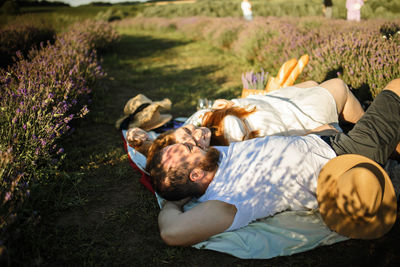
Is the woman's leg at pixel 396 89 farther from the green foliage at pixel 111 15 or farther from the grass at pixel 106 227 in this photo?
the green foliage at pixel 111 15

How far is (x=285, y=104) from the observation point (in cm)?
288

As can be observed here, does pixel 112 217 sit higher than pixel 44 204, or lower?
lower

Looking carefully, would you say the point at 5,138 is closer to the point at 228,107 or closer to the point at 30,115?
the point at 30,115

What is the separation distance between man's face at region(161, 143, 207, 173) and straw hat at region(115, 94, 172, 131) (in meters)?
1.57

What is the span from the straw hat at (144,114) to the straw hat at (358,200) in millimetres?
2423

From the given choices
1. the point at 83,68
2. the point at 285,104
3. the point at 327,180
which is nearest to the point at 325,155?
the point at 327,180

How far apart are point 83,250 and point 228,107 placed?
1908 mm

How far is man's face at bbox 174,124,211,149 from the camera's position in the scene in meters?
→ 2.40

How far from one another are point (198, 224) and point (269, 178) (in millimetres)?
624

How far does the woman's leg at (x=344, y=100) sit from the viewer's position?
2842 millimetres

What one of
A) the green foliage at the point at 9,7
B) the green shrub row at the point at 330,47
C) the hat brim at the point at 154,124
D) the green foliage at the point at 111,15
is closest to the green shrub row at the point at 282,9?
the green shrub row at the point at 330,47

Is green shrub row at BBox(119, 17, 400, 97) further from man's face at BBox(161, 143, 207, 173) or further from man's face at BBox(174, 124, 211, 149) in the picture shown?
man's face at BBox(161, 143, 207, 173)

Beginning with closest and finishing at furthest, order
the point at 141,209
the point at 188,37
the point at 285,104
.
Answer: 1. the point at 141,209
2. the point at 285,104
3. the point at 188,37

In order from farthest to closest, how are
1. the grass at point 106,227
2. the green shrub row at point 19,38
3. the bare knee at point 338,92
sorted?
the green shrub row at point 19,38
the bare knee at point 338,92
the grass at point 106,227
